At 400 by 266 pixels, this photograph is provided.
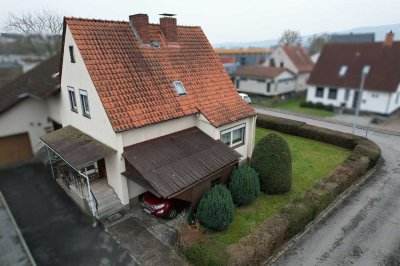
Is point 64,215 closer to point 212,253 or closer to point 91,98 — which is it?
point 91,98

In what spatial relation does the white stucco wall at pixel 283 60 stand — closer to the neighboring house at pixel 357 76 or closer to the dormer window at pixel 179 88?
the neighboring house at pixel 357 76

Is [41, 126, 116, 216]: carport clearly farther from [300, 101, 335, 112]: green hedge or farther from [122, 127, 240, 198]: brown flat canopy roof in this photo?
[300, 101, 335, 112]: green hedge

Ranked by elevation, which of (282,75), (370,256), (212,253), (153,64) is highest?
(153,64)

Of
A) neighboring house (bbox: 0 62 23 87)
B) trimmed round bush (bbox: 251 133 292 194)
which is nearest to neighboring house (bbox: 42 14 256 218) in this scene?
trimmed round bush (bbox: 251 133 292 194)

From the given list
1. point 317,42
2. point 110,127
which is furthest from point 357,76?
point 317,42

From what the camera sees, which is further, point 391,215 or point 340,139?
point 340,139

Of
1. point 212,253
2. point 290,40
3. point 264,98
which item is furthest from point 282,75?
point 212,253
